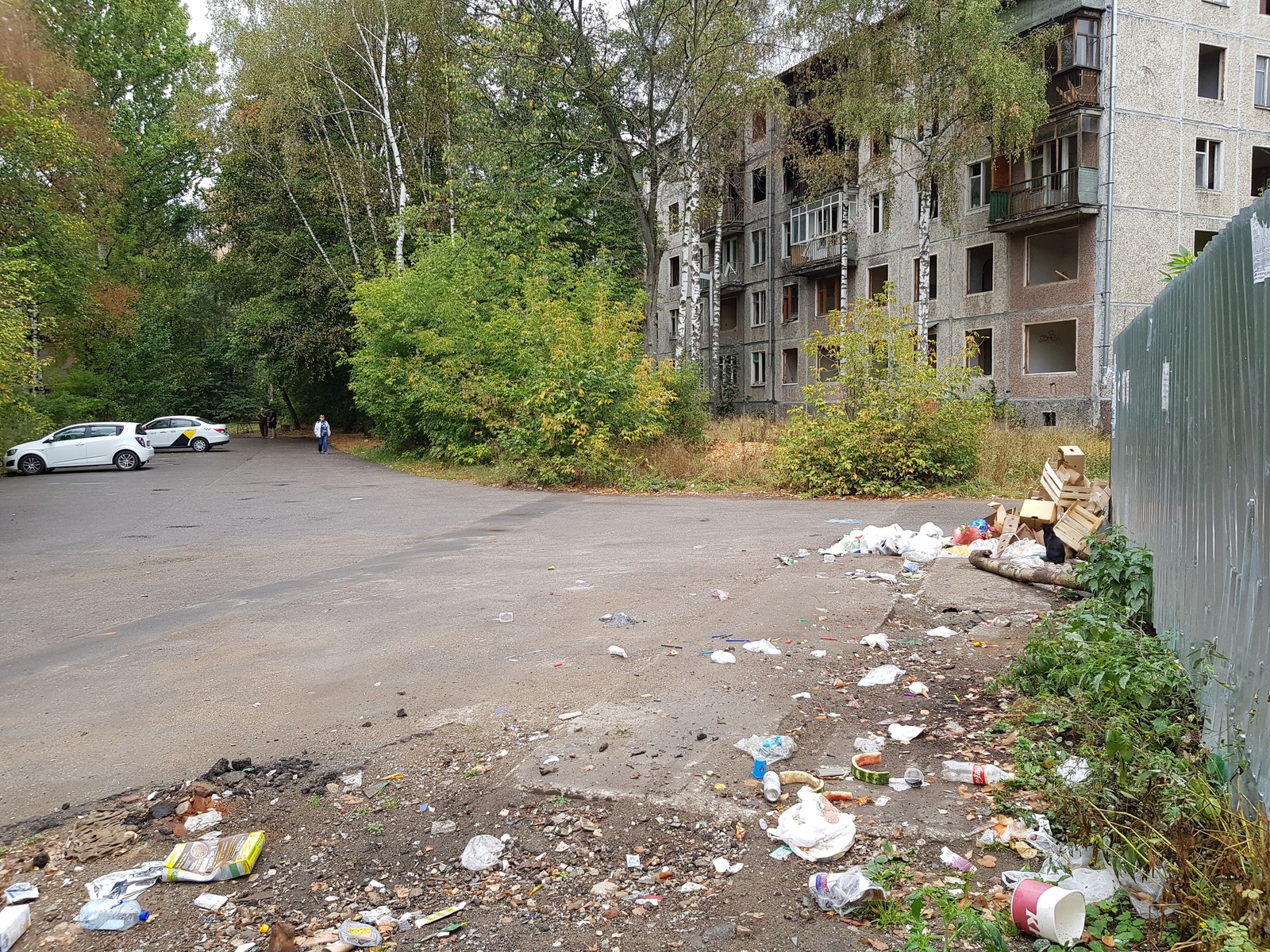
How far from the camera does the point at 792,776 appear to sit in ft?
13.9

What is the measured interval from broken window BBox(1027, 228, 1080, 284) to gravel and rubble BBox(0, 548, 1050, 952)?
28073 mm

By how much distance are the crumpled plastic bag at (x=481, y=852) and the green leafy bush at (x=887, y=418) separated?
13.8 meters

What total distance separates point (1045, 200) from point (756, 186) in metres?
17.2

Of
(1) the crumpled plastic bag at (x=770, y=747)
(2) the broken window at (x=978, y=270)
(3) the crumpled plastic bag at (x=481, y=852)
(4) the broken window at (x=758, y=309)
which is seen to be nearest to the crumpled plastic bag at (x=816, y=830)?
(1) the crumpled plastic bag at (x=770, y=747)

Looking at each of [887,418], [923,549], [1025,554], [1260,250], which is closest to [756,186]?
[887,418]

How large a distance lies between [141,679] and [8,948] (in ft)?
11.2

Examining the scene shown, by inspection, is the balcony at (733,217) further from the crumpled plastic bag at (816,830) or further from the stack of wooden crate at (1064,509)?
the crumpled plastic bag at (816,830)

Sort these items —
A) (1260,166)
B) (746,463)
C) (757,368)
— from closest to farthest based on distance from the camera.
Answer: (746,463), (1260,166), (757,368)

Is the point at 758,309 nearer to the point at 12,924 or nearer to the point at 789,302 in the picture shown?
the point at 789,302

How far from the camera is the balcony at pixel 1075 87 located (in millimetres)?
27188

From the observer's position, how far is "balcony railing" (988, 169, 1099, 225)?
2767 centimetres

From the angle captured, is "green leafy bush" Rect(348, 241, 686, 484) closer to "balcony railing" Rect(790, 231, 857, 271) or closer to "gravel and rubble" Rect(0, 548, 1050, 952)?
"balcony railing" Rect(790, 231, 857, 271)

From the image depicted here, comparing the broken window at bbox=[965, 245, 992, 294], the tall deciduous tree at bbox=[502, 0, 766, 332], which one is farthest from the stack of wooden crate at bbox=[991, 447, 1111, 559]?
the broken window at bbox=[965, 245, 992, 294]

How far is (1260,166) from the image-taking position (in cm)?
3023
